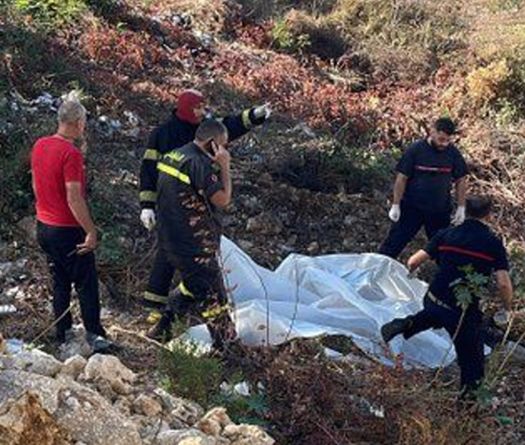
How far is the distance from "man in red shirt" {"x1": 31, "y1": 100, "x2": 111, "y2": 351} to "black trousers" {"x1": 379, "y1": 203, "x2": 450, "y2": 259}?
2.51 m

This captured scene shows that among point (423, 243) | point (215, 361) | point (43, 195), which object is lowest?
point (423, 243)

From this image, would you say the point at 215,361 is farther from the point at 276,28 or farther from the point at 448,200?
the point at 276,28

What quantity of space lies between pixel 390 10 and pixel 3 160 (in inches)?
319

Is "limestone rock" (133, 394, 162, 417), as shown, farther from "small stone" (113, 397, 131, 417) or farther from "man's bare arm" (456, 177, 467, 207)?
"man's bare arm" (456, 177, 467, 207)

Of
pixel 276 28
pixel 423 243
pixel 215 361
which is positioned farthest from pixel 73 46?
pixel 215 361

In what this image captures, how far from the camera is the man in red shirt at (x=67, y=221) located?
194 inches

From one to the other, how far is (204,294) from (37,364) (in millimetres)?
1605

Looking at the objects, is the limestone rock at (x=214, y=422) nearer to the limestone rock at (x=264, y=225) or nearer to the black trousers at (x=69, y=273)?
the black trousers at (x=69, y=273)

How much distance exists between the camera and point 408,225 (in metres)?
6.83

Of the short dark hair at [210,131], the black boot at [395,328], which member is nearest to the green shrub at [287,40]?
the short dark hair at [210,131]

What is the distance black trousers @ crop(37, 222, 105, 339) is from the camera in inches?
203

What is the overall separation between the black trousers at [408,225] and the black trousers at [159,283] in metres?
1.96

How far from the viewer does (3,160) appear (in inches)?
286

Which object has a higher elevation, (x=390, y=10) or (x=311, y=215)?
(x=390, y=10)
